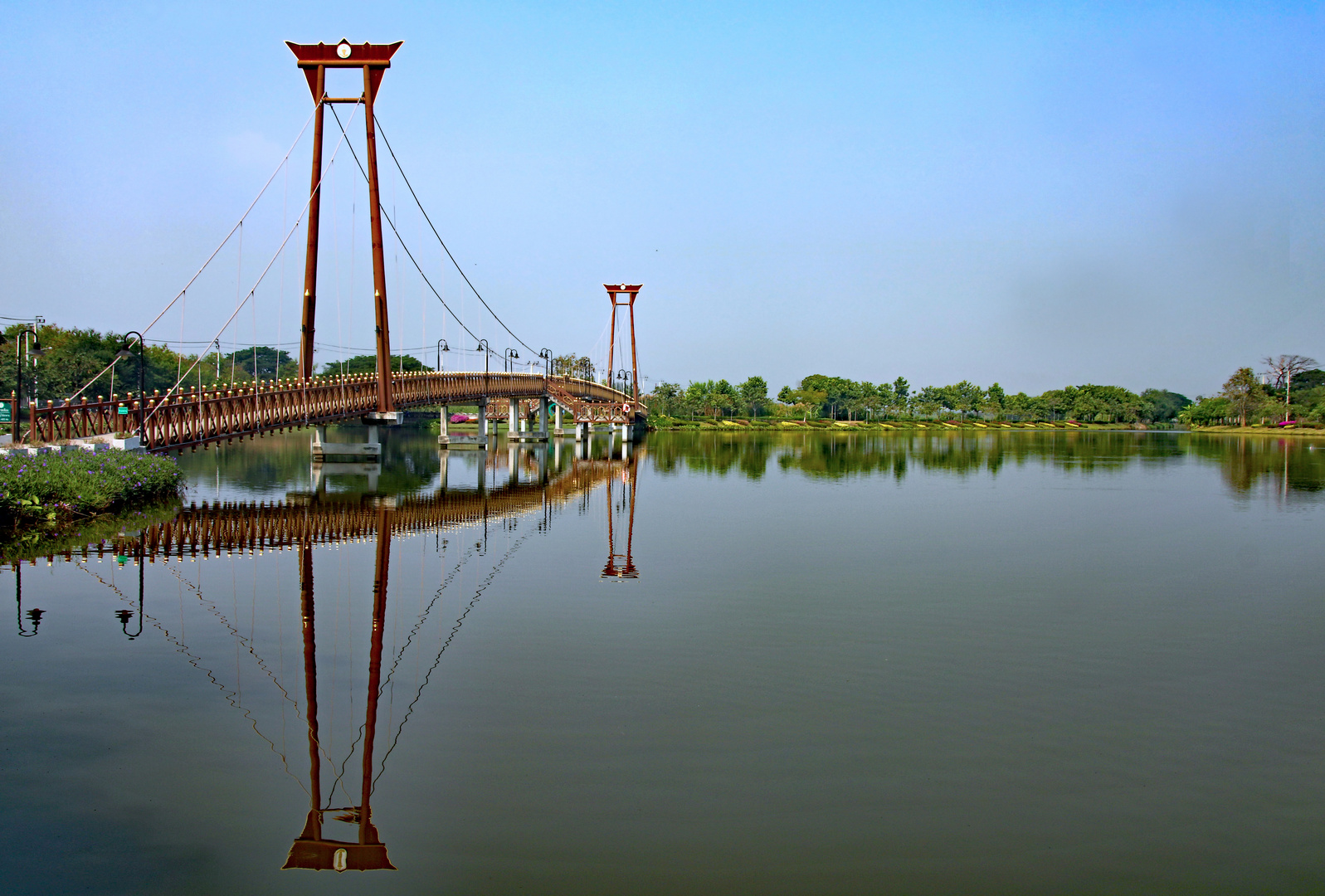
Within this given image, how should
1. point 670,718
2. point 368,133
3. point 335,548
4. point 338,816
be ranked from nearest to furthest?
point 338,816, point 670,718, point 335,548, point 368,133

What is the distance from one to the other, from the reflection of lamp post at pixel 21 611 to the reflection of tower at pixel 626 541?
698cm

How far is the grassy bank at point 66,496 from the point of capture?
1664cm

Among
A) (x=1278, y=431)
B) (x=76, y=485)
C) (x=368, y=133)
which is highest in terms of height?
(x=368, y=133)

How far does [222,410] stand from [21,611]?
18075mm

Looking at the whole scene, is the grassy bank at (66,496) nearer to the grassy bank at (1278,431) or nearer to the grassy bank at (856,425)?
the grassy bank at (856,425)

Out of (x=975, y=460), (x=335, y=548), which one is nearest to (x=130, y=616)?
(x=335, y=548)

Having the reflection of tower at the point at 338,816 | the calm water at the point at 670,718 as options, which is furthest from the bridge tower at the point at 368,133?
the reflection of tower at the point at 338,816

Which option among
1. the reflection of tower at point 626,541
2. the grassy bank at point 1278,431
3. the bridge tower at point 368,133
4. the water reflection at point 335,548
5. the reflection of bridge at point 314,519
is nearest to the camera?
the water reflection at point 335,548

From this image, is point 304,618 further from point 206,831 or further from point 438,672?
point 206,831

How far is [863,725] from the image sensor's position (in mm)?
7637

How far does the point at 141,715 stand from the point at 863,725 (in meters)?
5.70

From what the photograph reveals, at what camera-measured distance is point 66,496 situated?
1814 centimetres

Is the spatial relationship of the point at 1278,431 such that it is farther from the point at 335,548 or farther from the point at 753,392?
the point at 335,548

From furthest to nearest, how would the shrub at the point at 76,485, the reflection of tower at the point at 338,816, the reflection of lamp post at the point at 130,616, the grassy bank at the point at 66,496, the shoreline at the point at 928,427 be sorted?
1. the shoreline at the point at 928,427
2. the shrub at the point at 76,485
3. the grassy bank at the point at 66,496
4. the reflection of lamp post at the point at 130,616
5. the reflection of tower at the point at 338,816
